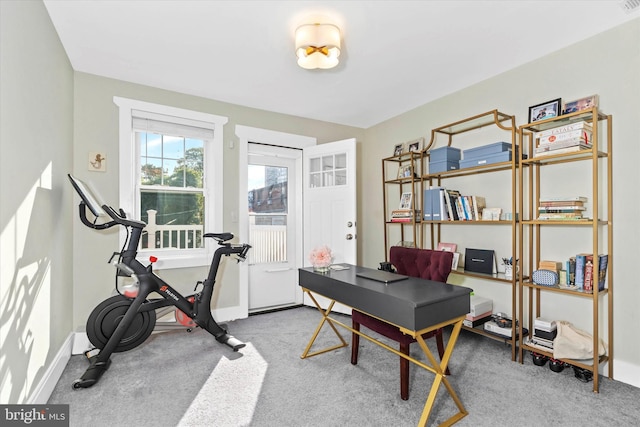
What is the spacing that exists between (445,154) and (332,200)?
1.41 m

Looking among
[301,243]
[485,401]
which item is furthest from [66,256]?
[485,401]

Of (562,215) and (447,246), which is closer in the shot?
(562,215)

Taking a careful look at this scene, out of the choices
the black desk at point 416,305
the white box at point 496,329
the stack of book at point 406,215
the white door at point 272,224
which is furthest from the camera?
the white door at point 272,224

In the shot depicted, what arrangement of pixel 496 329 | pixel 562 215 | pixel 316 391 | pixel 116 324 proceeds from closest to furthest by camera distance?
pixel 316 391
pixel 562 215
pixel 116 324
pixel 496 329

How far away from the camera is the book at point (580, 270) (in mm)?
2262

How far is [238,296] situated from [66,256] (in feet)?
5.50

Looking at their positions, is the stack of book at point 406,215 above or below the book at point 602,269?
above

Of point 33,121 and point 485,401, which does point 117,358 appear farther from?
point 485,401

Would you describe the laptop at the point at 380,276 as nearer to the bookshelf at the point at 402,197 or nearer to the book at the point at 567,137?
the bookshelf at the point at 402,197

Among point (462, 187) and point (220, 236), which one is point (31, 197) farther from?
point (462, 187)

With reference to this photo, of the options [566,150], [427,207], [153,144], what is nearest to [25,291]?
[153,144]

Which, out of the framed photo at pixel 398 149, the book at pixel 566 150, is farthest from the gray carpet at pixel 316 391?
the framed photo at pixel 398 149

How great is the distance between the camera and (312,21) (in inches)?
86.3

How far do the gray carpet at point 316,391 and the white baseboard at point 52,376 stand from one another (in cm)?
6
